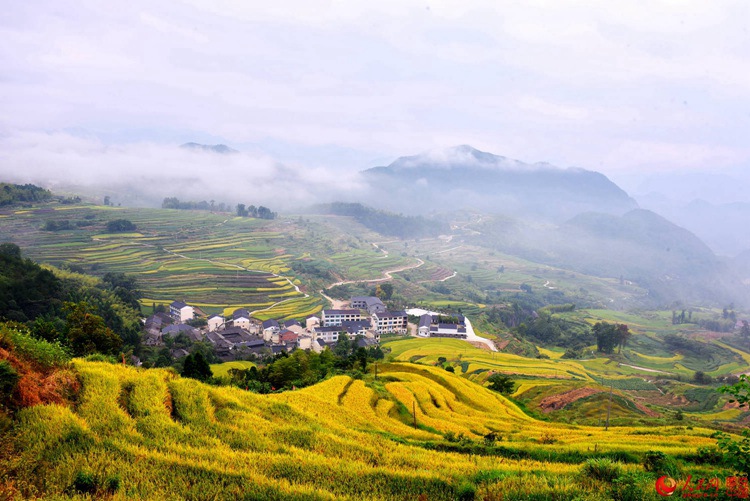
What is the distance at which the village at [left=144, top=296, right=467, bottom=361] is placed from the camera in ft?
167

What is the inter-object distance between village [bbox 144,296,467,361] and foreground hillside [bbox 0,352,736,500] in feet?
130

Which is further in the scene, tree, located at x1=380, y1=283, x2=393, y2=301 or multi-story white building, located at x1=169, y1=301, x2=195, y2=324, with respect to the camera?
tree, located at x1=380, y1=283, x2=393, y2=301

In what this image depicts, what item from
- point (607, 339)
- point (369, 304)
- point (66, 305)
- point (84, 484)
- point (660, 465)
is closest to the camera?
point (84, 484)

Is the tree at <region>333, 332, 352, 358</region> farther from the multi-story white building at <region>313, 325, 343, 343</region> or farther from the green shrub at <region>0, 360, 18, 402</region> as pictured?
the green shrub at <region>0, 360, 18, 402</region>

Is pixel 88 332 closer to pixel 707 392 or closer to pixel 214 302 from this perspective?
pixel 214 302

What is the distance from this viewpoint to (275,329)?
58281 mm

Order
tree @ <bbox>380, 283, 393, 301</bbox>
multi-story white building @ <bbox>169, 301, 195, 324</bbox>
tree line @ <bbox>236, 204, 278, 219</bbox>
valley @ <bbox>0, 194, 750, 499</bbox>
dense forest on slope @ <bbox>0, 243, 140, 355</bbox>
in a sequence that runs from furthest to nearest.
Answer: tree line @ <bbox>236, 204, 278, 219</bbox>, tree @ <bbox>380, 283, 393, 301</bbox>, multi-story white building @ <bbox>169, 301, 195, 324</bbox>, dense forest on slope @ <bbox>0, 243, 140, 355</bbox>, valley @ <bbox>0, 194, 750, 499</bbox>

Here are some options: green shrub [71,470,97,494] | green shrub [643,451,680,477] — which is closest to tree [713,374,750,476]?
green shrub [643,451,680,477]

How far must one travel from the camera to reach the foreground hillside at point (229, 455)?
6.29 meters

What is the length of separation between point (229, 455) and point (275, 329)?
5288cm

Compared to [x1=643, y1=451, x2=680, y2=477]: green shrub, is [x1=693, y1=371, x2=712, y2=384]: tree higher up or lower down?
lower down

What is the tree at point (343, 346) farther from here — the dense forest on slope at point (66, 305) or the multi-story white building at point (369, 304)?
the dense forest on slope at point (66, 305)

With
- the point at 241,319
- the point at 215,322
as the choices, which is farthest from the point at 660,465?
the point at 215,322

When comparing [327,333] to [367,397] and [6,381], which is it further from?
[6,381]
